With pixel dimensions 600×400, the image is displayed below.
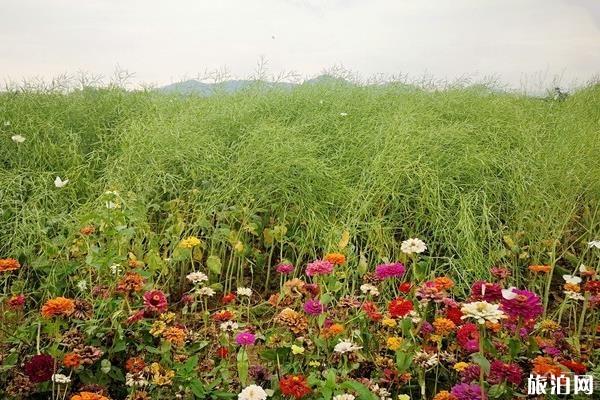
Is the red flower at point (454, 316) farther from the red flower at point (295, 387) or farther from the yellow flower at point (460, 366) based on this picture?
the red flower at point (295, 387)

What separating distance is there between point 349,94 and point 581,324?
2.70 meters

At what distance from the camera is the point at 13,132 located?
10.5 feet

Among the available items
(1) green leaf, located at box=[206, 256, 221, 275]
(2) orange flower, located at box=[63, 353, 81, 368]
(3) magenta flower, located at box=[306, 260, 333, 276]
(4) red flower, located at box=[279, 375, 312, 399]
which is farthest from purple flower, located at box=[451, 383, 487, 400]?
(1) green leaf, located at box=[206, 256, 221, 275]

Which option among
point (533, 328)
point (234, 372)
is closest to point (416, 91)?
point (533, 328)

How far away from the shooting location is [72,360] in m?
1.42

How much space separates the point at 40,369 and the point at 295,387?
0.61 meters

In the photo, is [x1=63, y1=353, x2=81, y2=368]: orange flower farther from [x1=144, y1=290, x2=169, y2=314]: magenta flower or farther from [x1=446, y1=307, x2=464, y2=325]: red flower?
[x1=446, y1=307, x2=464, y2=325]: red flower

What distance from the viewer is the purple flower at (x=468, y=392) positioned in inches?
52.0

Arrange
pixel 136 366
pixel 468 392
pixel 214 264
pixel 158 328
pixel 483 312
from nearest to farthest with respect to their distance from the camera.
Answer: pixel 483 312
pixel 468 392
pixel 136 366
pixel 158 328
pixel 214 264

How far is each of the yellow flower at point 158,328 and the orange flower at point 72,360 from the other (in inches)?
7.3

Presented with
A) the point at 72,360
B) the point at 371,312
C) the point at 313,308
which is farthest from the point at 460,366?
the point at 72,360

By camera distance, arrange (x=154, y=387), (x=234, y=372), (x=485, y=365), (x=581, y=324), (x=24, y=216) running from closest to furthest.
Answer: (x=485, y=365) < (x=154, y=387) < (x=234, y=372) < (x=581, y=324) < (x=24, y=216)

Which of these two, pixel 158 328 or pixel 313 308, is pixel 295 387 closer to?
pixel 313 308

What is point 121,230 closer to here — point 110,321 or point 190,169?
point 110,321
